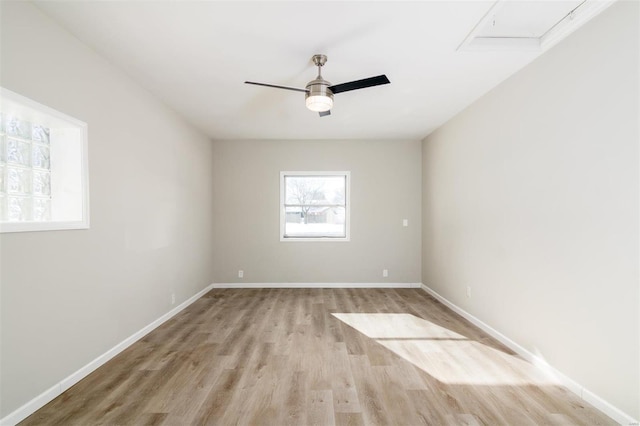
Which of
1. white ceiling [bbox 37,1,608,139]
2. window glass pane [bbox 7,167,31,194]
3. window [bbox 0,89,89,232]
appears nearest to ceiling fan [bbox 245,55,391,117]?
white ceiling [bbox 37,1,608,139]

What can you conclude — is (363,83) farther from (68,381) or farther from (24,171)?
(68,381)

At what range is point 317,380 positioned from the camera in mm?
2316

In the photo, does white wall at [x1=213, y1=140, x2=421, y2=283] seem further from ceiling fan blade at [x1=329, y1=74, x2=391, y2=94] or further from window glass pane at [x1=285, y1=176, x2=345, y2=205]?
ceiling fan blade at [x1=329, y1=74, x2=391, y2=94]

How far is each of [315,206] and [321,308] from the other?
77.1 inches

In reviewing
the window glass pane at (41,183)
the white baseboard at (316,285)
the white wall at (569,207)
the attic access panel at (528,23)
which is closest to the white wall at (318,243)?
the white baseboard at (316,285)

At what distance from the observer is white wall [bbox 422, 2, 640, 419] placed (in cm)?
183

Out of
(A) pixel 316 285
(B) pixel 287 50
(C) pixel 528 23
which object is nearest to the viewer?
(C) pixel 528 23

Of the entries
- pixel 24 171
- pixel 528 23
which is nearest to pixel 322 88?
pixel 528 23

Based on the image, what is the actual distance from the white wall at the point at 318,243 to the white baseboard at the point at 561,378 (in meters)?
1.97

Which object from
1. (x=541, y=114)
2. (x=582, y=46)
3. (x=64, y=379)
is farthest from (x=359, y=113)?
(x=64, y=379)

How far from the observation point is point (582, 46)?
6.99 feet

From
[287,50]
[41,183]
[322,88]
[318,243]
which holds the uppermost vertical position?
[287,50]

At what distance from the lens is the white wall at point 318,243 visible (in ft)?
17.7

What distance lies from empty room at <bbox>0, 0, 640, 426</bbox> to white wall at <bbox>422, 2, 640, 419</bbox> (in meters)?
0.02
